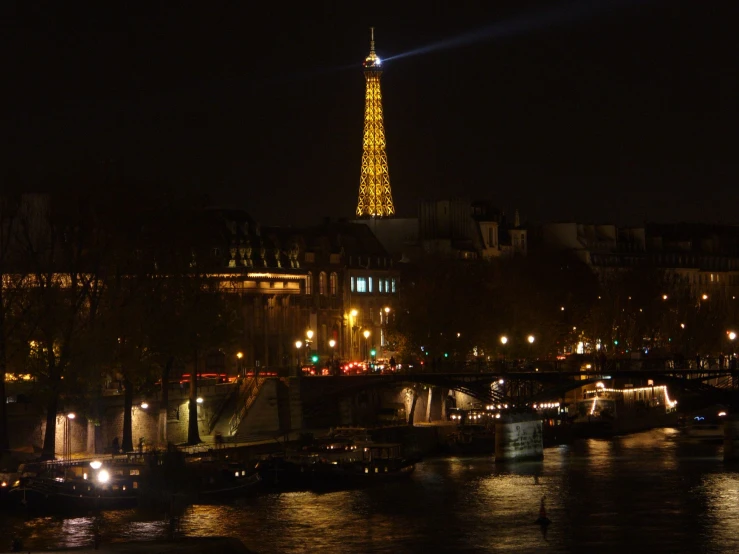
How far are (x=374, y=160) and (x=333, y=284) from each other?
2873cm

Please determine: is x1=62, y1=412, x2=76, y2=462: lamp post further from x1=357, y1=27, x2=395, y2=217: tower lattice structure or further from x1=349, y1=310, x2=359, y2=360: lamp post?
x1=357, y1=27, x2=395, y2=217: tower lattice structure

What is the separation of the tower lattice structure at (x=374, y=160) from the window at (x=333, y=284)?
2599 centimetres

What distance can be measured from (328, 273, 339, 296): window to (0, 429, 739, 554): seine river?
3623cm

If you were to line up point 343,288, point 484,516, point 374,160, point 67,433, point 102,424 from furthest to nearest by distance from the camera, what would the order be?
point 374,160 < point 343,288 < point 102,424 < point 67,433 < point 484,516

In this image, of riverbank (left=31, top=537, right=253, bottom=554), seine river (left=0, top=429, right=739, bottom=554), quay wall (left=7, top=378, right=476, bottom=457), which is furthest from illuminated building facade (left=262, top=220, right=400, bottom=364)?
riverbank (left=31, top=537, right=253, bottom=554)

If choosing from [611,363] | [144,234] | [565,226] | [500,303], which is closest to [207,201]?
[144,234]

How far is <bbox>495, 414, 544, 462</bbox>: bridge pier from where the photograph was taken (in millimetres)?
79000

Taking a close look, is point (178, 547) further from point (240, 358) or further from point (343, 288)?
point (343, 288)

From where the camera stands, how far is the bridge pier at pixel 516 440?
79.0 meters

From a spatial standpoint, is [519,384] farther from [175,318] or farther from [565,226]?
[565,226]

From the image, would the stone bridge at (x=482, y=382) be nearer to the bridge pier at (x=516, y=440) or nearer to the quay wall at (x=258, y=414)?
the quay wall at (x=258, y=414)

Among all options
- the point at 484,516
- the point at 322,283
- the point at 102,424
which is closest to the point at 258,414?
the point at 102,424

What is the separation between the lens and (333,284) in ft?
367

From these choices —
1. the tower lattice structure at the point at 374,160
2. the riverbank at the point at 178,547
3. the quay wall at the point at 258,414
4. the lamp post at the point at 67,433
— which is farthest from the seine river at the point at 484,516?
the tower lattice structure at the point at 374,160
